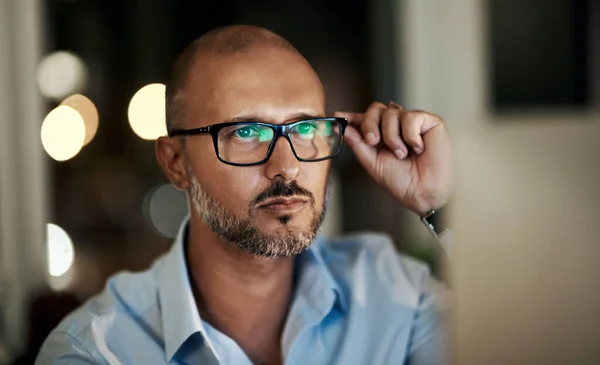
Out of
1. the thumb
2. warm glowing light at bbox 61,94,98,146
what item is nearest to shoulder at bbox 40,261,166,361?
the thumb

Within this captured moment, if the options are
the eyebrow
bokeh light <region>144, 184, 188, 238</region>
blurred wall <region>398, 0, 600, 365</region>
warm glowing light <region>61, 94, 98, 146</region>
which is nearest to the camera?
blurred wall <region>398, 0, 600, 365</region>

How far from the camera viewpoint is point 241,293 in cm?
99

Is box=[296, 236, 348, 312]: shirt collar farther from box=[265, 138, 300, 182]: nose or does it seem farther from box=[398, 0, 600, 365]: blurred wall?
box=[398, 0, 600, 365]: blurred wall

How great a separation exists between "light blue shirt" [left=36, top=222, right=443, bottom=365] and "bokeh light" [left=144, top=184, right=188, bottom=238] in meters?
0.48

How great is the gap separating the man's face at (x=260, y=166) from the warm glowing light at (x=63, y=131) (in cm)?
46

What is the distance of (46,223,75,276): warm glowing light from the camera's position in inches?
51.1

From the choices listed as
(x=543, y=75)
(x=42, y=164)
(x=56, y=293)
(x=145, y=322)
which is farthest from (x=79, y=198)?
(x=543, y=75)

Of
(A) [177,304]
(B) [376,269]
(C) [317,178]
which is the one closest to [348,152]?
(B) [376,269]

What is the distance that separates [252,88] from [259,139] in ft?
0.23

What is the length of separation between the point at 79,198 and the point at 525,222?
141 cm

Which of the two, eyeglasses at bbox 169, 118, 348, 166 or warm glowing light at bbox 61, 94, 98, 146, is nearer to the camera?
eyeglasses at bbox 169, 118, 348, 166

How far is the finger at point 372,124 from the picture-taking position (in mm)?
961

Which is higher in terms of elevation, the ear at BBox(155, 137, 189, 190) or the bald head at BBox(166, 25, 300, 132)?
the bald head at BBox(166, 25, 300, 132)

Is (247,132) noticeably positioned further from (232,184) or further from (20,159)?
(20,159)
